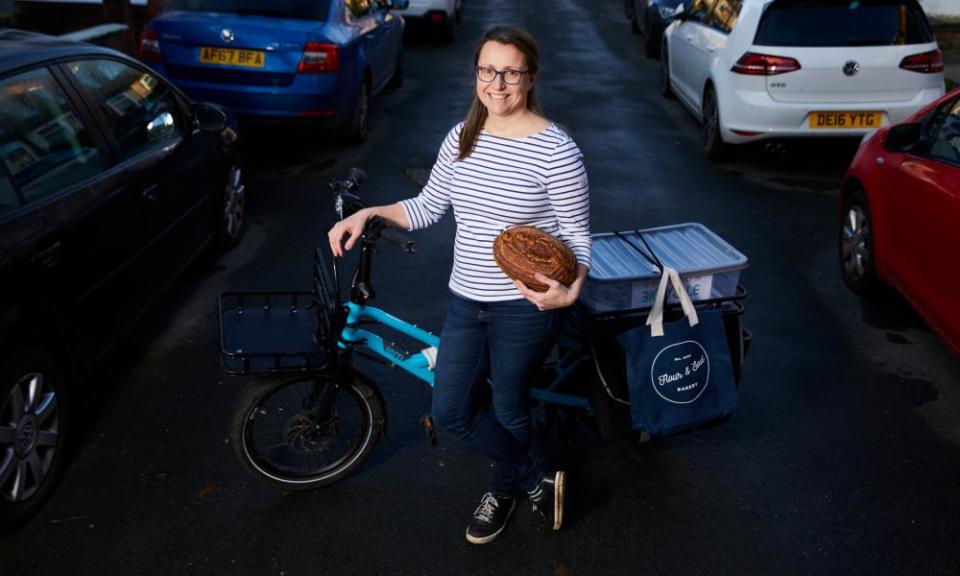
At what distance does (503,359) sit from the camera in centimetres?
317

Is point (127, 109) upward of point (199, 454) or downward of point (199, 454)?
upward

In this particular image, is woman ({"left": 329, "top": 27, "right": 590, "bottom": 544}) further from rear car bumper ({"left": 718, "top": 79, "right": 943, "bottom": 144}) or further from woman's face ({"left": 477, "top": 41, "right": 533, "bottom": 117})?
rear car bumper ({"left": 718, "top": 79, "right": 943, "bottom": 144})

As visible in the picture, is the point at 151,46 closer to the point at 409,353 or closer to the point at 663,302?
the point at 409,353

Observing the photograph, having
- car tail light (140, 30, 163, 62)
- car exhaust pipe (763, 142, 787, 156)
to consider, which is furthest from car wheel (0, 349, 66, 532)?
car exhaust pipe (763, 142, 787, 156)

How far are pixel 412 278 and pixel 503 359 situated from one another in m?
3.03

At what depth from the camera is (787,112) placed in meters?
8.27

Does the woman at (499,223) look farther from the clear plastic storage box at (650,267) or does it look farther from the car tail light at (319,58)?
the car tail light at (319,58)

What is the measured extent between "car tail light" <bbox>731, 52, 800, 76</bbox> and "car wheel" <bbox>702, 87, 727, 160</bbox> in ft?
1.88

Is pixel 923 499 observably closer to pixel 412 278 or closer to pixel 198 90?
pixel 412 278

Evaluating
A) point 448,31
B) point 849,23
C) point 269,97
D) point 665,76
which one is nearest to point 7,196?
point 269,97

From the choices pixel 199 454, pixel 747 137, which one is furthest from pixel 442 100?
pixel 199 454

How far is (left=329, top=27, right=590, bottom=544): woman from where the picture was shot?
2.94 meters

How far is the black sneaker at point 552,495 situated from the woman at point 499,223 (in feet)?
0.49

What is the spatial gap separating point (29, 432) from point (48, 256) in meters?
0.68
